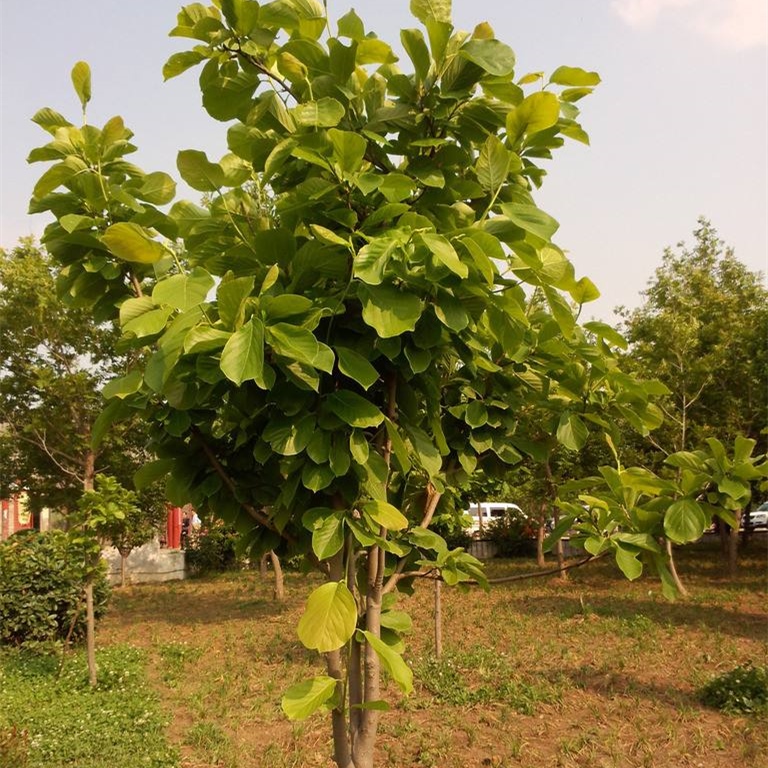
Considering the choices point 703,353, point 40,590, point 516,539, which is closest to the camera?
point 40,590

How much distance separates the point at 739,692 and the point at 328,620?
6.17 meters

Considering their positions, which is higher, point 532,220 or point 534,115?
point 534,115

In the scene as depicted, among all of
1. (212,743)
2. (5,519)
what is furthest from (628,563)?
(5,519)

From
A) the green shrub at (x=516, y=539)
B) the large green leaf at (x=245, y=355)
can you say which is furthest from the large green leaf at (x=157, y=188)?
the green shrub at (x=516, y=539)

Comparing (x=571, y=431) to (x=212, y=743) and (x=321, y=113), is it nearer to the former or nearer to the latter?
(x=321, y=113)

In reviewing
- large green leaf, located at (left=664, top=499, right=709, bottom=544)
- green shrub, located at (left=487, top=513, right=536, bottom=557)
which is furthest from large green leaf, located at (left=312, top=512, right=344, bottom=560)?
Result: green shrub, located at (left=487, top=513, right=536, bottom=557)

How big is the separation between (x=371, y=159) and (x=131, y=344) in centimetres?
85

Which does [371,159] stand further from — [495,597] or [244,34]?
[495,597]

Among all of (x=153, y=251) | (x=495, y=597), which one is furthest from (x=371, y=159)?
(x=495, y=597)

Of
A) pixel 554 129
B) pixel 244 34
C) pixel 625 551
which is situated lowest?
pixel 625 551

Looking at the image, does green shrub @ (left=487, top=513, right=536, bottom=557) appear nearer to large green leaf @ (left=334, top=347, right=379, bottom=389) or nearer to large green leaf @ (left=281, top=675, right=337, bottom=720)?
large green leaf @ (left=281, top=675, right=337, bottom=720)

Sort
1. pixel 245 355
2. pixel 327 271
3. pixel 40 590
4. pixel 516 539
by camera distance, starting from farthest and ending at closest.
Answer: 1. pixel 516 539
2. pixel 40 590
3. pixel 327 271
4. pixel 245 355

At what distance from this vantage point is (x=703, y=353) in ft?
48.5

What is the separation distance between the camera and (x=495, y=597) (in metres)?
12.8
